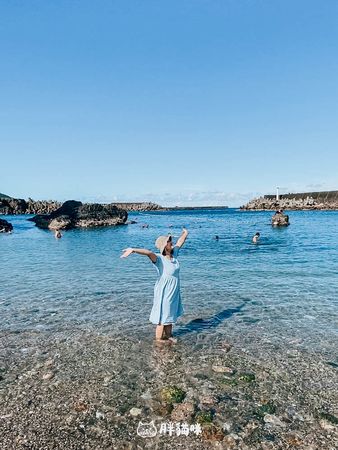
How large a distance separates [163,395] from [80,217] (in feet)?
235

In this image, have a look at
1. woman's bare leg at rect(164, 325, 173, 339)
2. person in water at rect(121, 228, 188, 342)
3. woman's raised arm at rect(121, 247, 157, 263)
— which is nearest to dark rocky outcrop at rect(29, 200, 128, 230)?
woman's bare leg at rect(164, 325, 173, 339)

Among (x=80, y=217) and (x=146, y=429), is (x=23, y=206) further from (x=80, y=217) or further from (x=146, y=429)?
(x=146, y=429)

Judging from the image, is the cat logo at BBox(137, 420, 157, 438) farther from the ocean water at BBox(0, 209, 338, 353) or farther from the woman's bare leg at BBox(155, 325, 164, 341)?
the ocean water at BBox(0, 209, 338, 353)

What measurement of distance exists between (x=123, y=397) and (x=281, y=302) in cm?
943

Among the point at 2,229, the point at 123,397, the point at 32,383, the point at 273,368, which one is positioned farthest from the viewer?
the point at 2,229

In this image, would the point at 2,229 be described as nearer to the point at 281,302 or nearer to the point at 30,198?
the point at 281,302

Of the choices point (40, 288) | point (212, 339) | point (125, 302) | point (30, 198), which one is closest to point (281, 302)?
point (212, 339)

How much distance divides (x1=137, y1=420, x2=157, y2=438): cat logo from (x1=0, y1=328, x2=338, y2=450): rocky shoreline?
3 centimetres

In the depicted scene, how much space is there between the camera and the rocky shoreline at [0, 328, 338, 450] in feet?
19.5

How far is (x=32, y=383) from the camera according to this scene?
782cm

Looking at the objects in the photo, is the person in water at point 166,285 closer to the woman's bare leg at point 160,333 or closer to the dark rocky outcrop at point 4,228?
the woman's bare leg at point 160,333

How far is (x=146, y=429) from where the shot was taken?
6176 millimetres

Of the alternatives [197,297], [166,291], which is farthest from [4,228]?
[166,291]

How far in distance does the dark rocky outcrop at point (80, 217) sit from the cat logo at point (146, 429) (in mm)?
67768
